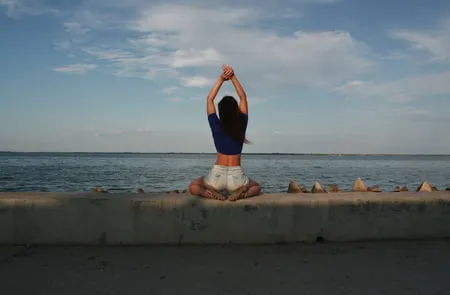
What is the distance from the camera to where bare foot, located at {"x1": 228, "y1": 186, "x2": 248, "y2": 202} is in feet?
17.8

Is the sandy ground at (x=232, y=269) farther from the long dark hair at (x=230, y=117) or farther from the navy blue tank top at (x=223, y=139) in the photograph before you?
the long dark hair at (x=230, y=117)

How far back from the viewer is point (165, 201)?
5.33m

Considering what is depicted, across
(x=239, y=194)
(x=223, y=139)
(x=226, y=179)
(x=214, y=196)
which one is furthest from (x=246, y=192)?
(x=223, y=139)

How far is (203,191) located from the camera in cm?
548

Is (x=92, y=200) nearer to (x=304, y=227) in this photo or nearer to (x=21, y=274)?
(x=21, y=274)

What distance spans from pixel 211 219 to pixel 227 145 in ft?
3.07

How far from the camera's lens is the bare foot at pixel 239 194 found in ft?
17.8

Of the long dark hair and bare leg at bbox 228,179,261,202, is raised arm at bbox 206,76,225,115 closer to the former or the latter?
the long dark hair

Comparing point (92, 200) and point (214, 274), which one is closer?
point (214, 274)

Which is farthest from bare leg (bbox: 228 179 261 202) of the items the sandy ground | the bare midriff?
the sandy ground

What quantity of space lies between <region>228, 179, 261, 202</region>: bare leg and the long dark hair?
654mm

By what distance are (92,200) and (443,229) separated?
4.48 metres

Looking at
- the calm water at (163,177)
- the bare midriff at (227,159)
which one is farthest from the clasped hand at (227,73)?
the calm water at (163,177)

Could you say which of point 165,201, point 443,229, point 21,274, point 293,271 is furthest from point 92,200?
point 443,229
